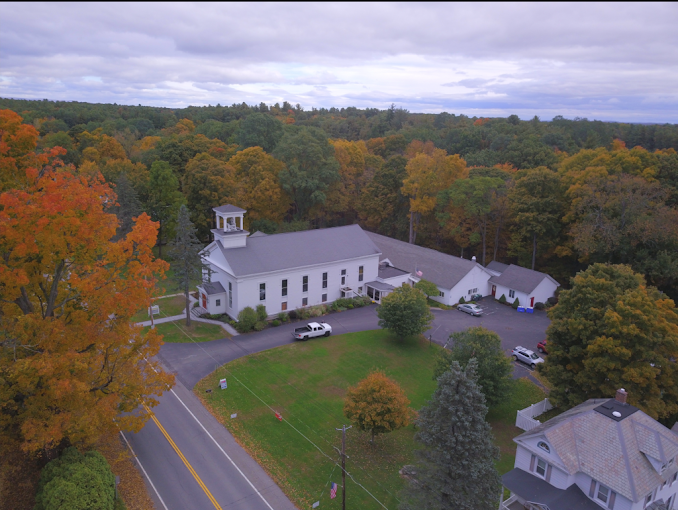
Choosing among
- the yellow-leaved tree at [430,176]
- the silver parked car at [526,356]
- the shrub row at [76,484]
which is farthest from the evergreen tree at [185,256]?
the yellow-leaved tree at [430,176]

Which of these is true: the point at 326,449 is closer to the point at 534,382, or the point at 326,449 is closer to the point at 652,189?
the point at 534,382

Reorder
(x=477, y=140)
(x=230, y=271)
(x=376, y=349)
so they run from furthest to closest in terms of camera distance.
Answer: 1. (x=477, y=140)
2. (x=230, y=271)
3. (x=376, y=349)

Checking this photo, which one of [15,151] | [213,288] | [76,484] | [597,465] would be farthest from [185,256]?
[597,465]

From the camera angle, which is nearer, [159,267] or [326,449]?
[159,267]

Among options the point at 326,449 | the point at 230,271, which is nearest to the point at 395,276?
the point at 230,271

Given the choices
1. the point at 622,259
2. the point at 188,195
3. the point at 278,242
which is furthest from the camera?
the point at 188,195

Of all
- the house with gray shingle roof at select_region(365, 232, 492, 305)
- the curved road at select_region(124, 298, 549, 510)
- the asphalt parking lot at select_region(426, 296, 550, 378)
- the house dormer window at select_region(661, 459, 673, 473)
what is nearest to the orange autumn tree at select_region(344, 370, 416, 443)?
the curved road at select_region(124, 298, 549, 510)

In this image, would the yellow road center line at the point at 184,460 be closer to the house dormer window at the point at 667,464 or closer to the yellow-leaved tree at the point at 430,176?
the house dormer window at the point at 667,464
